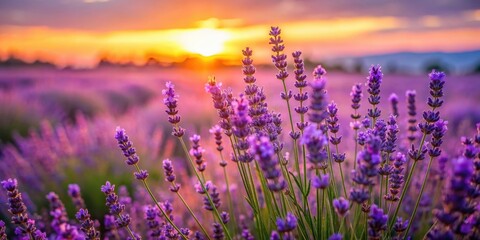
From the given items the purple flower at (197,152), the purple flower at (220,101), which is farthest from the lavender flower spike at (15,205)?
the purple flower at (220,101)

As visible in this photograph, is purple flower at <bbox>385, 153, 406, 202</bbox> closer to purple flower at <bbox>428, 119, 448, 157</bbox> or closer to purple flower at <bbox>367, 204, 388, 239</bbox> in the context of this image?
purple flower at <bbox>428, 119, 448, 157</bbox>

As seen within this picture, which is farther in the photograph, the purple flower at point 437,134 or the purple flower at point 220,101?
the purple flower at point 437,134

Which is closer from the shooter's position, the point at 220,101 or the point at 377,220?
the point at 377,220

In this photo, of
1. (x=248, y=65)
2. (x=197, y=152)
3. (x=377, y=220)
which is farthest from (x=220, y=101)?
(x=377, y=220)

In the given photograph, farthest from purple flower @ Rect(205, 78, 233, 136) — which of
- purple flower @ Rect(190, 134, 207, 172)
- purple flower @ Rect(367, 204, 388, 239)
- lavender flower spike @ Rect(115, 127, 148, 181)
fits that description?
purple flower @ Rect(367, 204, 388, 239)

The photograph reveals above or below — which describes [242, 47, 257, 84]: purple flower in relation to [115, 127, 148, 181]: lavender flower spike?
above

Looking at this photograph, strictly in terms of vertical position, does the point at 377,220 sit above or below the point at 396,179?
below

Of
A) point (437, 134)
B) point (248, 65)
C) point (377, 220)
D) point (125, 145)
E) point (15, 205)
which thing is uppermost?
point (248, 65)

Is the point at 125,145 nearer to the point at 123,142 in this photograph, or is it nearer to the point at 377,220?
the point at 123,142

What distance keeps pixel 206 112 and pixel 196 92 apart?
5.32 m

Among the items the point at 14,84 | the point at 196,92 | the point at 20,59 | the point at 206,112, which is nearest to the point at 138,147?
the point at 206,112

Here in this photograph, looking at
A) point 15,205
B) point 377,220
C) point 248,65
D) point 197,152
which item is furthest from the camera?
point 248,65

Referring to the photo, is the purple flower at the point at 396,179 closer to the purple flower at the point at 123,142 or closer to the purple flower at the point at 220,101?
the purple flower at the point at 220,101

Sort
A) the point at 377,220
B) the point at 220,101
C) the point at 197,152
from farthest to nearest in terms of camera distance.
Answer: the point at 197,152 → the point at 220,101 → the point at 377,220
